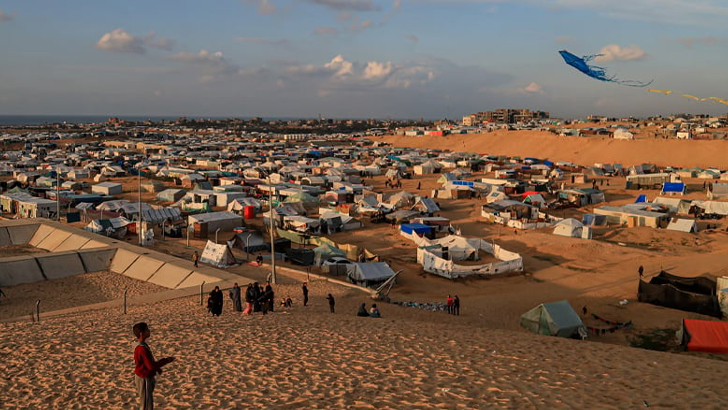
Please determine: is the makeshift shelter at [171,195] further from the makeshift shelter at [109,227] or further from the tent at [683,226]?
the tent at [683,226]

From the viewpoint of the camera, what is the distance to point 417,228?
30.2 m

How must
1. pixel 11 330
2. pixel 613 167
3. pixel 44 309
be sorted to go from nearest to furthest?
1. pixel 11 330
2. pixel 44 309
3. pixel 613 167

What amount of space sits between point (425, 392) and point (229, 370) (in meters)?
3.66

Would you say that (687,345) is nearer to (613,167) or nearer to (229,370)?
(229,370)

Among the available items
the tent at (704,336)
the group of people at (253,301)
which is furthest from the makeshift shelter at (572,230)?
the group of people at (253,301)

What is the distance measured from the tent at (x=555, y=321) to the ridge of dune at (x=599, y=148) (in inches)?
2693

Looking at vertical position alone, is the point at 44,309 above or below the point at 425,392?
below

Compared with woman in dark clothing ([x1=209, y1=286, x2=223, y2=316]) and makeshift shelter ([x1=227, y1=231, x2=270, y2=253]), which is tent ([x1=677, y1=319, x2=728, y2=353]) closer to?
woman in dark clothing ([x1=209, y1=286, x2=223, y2=316])

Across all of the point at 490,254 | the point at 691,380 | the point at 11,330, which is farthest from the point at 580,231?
the point at 11,330

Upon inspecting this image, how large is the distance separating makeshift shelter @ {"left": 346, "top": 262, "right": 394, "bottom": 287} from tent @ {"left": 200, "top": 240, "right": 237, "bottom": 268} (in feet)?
17.0

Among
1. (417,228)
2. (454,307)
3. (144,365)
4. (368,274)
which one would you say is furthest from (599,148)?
(144,365)

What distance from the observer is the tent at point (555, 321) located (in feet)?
52.5

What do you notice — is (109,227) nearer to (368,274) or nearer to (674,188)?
(368,274)

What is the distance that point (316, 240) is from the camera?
27.6m
